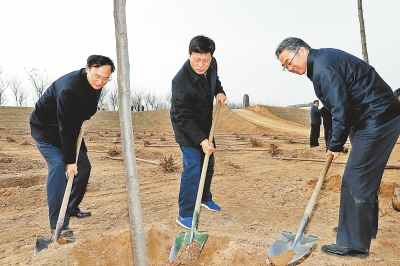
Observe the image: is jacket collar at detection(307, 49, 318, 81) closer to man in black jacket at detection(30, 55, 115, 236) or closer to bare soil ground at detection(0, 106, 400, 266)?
bare soil ground at detection(0, 106, 400, 266)

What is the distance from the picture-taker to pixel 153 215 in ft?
12.6

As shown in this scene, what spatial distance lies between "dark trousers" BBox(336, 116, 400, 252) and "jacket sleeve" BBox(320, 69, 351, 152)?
0.21 meters

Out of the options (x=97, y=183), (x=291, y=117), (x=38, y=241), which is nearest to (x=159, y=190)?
(x=97, y=183)

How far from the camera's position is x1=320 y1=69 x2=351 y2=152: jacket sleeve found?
2.46m

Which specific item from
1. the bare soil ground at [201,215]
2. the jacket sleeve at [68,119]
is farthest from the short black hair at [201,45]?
the bare soil ground at [201,215]

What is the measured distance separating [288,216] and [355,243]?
4.16 feet

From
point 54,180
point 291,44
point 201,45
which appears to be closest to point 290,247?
point 291,44

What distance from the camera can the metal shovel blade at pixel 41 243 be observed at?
2709 millimetres

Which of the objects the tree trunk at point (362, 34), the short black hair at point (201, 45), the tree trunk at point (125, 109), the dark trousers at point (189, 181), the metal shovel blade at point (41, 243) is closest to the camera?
the tree trunk at point (125, 109)

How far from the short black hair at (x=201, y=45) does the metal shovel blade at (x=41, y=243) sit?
6.83 feet

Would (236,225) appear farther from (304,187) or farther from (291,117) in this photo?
(291,117)

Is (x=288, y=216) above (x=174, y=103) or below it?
below

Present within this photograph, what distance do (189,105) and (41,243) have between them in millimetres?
1782

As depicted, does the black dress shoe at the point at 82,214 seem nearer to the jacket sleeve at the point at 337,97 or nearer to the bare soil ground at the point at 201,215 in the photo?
the bare soil ground at the point at 201,215
